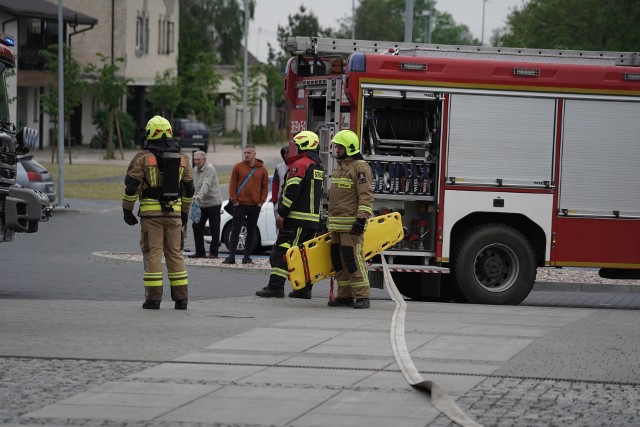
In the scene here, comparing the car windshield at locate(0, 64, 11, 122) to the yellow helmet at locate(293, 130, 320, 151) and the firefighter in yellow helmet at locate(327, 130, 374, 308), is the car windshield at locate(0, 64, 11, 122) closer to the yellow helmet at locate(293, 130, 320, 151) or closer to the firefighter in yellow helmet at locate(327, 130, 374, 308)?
the yellow helmet at locate(293, 130, 320, 151)

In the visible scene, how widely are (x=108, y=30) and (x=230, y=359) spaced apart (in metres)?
56.8

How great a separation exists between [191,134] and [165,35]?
9.86m

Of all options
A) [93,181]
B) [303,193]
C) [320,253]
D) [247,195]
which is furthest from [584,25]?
[320,253]

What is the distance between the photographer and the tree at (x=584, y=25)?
162 ft

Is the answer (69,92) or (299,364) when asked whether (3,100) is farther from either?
(69,92)

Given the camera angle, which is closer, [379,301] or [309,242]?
[309,242]

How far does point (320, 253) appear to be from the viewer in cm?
1393

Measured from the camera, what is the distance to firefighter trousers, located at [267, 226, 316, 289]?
14281 mm

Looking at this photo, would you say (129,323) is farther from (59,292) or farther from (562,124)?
(562,124)

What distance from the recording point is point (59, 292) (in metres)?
16.2

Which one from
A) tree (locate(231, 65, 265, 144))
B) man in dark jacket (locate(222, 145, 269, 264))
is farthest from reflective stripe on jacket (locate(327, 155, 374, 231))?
tree (locate(231, 65, 265, 144))

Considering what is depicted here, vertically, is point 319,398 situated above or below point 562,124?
below

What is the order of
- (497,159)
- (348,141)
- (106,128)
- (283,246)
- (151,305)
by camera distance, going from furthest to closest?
(106,128) < (497,159) < (283,246) < (348,141) < (151,305)

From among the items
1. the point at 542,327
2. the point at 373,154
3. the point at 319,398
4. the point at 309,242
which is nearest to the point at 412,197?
the point at 373,154
